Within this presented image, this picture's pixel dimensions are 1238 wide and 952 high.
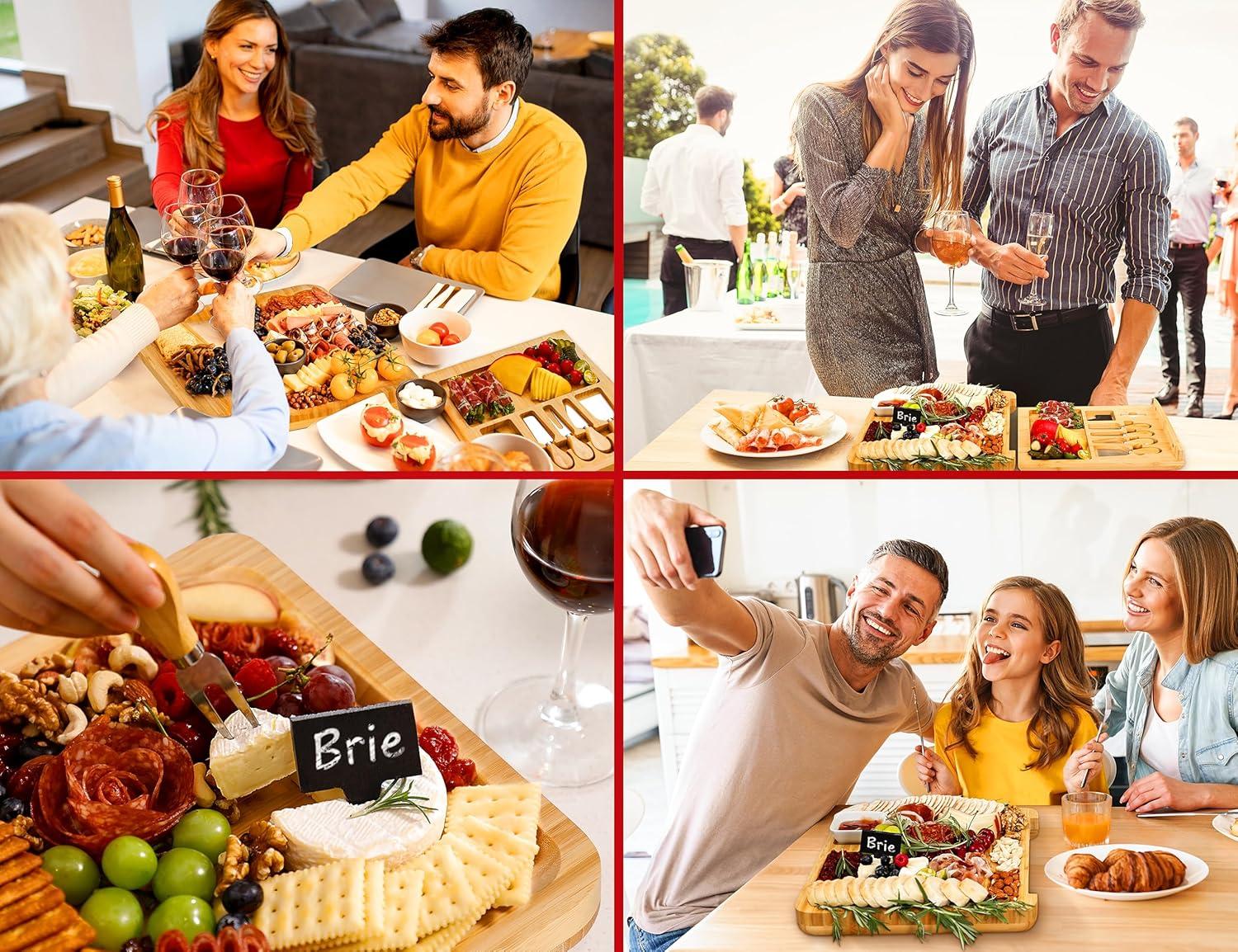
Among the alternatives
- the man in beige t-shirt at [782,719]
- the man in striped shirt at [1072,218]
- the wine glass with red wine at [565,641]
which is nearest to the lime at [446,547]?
the wine glass with red wine at [565,641]

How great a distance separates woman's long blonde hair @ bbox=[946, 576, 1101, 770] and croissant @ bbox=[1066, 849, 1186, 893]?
30 cm

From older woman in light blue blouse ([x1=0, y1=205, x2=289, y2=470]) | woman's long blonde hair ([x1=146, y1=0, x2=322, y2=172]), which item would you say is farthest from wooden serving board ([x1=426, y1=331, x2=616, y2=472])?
woman's long blonde hair ([x1=146, y1=0, x2=322, y2=172])

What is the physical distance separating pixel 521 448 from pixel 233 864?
0.81m

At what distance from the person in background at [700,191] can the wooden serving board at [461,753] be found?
0.88 meters

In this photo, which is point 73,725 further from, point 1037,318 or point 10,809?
point 1037,318

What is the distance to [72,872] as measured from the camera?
1646 millimetres

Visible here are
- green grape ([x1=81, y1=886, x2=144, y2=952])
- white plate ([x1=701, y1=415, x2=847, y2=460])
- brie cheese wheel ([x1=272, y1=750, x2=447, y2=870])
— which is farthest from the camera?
white plate ([x1=701, y1=415, x2=847, y2=460])

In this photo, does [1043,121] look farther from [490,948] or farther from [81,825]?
[81,825]

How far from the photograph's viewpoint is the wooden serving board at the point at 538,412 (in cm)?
208

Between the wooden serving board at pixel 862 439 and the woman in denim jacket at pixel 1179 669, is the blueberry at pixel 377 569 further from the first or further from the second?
the woman in denim jacket at pixel 1179 669

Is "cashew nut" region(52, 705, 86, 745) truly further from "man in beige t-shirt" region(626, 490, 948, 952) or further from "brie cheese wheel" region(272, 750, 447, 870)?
"man in beige t-shirt" region(626, 490, 948, 952)

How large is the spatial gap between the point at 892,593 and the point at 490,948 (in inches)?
37.7

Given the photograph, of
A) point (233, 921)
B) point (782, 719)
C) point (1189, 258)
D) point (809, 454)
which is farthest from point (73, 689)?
point (1189, 258)

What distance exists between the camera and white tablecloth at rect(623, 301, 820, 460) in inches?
86.9
